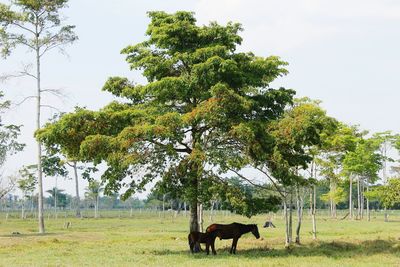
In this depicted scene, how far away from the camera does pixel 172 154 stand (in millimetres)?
24047

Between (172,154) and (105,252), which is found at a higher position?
(172,154)

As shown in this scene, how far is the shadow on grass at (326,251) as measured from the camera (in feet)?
76.3

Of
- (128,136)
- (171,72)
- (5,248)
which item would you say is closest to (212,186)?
(128,136)

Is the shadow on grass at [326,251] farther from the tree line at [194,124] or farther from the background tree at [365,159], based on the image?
the background tree at [365,159]

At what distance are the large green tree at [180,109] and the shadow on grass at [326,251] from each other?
8.04ft

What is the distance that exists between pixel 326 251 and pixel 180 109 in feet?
31.1

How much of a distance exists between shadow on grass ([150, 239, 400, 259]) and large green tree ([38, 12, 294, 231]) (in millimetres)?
2450

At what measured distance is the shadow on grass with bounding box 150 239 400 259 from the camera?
2327cm

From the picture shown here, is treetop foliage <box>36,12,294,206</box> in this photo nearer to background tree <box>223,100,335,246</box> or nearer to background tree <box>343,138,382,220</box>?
background tree <box>223,100,335,246</box>

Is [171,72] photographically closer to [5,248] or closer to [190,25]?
[190,25]

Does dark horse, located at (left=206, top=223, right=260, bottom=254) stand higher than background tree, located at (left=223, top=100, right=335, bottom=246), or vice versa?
background tree, located at (left=223, top=100, right=335, bottom=246)

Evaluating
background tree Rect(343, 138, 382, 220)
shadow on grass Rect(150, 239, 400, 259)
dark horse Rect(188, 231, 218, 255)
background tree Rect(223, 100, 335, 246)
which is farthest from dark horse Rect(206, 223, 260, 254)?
background tree Rect(343, 138, 382, 220)

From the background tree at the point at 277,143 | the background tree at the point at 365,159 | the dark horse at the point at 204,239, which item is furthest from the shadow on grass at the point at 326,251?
the background tree at the point at 365,159

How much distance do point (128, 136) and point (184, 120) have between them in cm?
246
